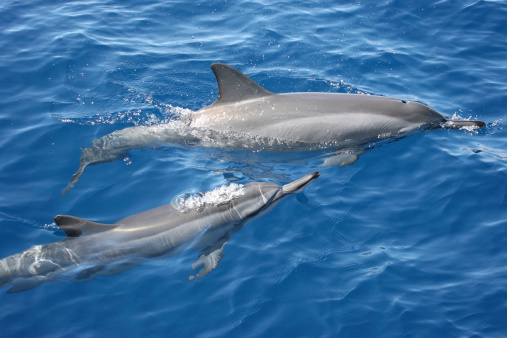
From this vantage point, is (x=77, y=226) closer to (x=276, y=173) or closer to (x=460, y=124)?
(x=276, y=173)

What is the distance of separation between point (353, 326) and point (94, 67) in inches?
356

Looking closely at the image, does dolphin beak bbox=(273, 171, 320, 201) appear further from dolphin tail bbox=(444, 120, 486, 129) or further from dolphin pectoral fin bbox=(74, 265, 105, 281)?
dolphin tail bbox=(444, 120, 486, 129)

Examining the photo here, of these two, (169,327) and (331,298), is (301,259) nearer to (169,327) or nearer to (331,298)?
(331,298)

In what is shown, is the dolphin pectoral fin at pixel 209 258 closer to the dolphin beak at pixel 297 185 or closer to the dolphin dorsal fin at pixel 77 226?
the dolphin beak at pixel 297 185

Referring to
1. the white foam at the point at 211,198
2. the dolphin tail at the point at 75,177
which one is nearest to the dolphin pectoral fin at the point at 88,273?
the white foam at the point at 211,198

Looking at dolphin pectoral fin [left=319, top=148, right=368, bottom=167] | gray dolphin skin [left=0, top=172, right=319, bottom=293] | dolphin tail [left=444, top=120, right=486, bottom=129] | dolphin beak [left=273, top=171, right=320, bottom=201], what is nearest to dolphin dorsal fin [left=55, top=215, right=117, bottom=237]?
gray dolphin skin [left=0, top=172, right=319, bottom=293]

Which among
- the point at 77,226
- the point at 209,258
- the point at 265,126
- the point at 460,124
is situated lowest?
the point at 209,258

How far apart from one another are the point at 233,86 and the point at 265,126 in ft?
3.15

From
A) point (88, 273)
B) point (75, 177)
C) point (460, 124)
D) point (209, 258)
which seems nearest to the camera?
point (88, 273)

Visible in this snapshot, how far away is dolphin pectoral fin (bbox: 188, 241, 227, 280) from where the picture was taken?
249 inches

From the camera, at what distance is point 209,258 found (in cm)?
651

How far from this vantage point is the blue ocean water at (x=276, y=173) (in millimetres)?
5941

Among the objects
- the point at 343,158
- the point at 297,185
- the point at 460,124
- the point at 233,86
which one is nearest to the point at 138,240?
the point at 297,185

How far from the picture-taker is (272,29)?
528 inches
